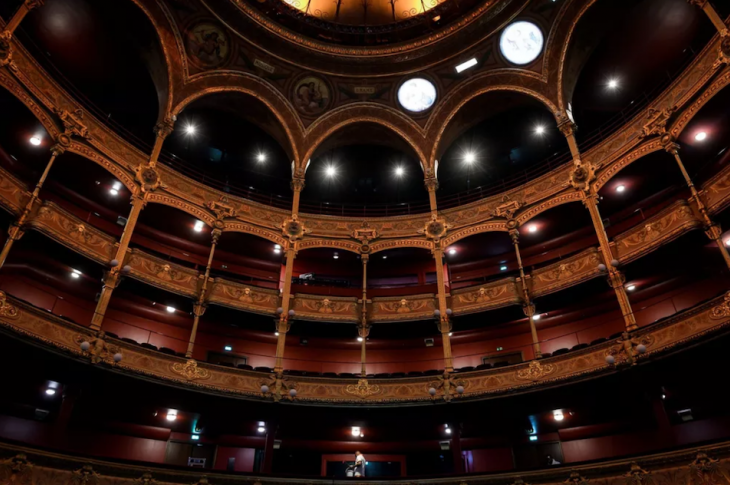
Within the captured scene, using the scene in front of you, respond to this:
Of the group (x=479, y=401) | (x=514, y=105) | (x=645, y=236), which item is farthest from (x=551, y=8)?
(x=479, y=401)

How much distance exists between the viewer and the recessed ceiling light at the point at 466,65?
82.4ft

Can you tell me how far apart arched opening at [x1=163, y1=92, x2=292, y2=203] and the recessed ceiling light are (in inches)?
405

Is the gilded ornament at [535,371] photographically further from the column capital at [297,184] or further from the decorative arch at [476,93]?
the column capital at [297,184]

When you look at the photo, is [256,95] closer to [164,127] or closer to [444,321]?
[164,127]

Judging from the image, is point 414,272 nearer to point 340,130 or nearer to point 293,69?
point 340,130

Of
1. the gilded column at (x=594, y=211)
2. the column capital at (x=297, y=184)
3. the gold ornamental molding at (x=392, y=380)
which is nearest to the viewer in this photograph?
the gold ornamental molding at (x=392, y=380)

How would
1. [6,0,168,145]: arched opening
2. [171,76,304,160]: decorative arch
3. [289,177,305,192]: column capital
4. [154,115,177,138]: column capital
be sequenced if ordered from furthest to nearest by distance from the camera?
[289,177,305,192]: column capital
[171,76,304,160]: decorative arch
[154,115,177,138]: column capital
[6,0,168,145]: arched opening

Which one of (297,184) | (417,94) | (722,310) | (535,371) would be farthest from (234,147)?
(722,310)

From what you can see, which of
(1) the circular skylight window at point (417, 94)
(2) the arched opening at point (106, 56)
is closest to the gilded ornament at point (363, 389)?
(2) the arched opening at point (106, 56)

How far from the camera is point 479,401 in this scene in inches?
725

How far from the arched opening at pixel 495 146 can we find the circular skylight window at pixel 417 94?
190cm

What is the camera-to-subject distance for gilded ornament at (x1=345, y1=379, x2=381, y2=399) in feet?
63.9

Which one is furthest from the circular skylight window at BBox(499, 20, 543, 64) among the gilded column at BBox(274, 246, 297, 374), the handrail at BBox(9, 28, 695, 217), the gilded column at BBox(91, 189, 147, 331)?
the gilded column at BBox(91, 189, 147, 331)

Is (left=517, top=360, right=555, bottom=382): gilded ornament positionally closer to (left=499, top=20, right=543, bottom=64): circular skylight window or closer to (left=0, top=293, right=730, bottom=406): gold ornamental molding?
(left=0, top=293, right=730, bottom=406): gold ornamental molding
